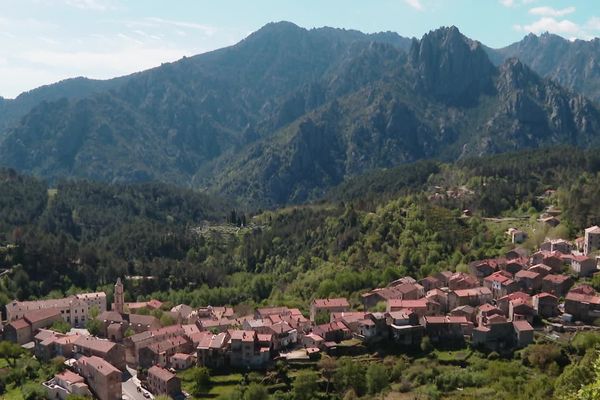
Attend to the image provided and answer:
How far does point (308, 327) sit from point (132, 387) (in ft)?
66.1

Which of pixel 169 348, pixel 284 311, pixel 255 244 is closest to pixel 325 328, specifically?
pixel 284 311

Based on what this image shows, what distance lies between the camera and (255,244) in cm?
15212

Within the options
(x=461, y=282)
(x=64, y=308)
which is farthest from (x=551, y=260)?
(x=64, y=308)

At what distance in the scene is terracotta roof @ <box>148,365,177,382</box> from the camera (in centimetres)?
6009

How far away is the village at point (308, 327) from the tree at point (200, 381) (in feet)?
4.56

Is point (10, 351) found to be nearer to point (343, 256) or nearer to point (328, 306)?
point (328, 306)

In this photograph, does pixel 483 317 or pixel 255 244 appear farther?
pixel 255 244

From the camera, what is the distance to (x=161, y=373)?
61406mm

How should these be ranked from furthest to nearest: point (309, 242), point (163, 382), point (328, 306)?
point (309, 242), point (328, 306), point (163, 382)

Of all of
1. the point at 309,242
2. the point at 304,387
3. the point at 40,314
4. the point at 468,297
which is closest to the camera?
the point at 304,387

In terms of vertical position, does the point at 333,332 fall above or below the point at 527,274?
below

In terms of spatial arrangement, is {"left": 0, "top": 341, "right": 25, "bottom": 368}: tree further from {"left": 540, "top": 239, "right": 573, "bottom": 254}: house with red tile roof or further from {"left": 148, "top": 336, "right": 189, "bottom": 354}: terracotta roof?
{"left": 540, "top": 239, "right": 573, "bottom": 254}: house with red tile roof

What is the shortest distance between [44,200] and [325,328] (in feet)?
471

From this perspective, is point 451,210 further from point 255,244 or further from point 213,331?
point 213,331
